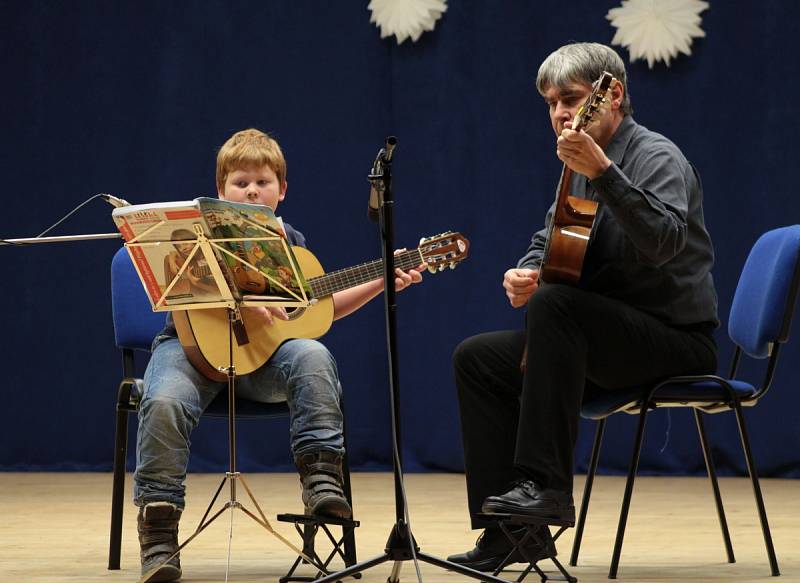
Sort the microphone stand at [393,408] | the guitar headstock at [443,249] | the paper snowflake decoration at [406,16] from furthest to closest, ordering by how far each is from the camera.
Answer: the paper snowflake decoration at [406,16] → the guitar headstock at [443,249] → the microphone stand at [393,408]

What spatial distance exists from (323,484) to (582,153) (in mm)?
876

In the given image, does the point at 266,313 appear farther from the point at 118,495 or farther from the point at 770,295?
the point at 770,295

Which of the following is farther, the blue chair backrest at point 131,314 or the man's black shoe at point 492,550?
the blue chair backrest at point 131,314

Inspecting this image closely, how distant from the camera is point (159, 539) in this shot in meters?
2.55

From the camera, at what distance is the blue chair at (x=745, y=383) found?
257cm

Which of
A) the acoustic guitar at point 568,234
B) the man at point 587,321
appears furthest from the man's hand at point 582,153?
the acoustic guitar at point 568,234

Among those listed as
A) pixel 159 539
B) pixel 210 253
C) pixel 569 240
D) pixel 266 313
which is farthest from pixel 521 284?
pixel 159 539

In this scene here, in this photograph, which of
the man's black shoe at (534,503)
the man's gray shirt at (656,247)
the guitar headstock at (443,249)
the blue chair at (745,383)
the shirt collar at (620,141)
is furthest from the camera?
the guitar headstock at (443,249)

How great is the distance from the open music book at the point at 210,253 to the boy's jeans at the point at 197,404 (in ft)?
0.80

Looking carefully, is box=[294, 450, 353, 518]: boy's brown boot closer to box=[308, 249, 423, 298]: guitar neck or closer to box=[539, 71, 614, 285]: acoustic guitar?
box=[308, 249, 423, 298]: guitar neck

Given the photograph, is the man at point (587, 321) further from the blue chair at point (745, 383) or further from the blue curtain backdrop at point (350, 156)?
the blue curtain backdrop at point (350, 156)

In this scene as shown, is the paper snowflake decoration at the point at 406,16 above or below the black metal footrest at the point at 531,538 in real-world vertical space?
above

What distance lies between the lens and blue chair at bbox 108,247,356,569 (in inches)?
109

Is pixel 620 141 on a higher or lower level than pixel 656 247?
higher
